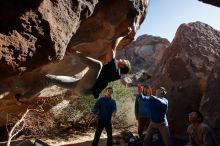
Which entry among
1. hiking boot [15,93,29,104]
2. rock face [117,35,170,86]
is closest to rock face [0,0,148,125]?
hiking boot [15,93,29,104]

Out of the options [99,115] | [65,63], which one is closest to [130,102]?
[99,115]

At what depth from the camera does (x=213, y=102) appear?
29.5 feet

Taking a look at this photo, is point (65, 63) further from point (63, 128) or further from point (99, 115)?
point (63, 128)

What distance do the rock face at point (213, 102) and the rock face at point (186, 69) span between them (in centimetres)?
95

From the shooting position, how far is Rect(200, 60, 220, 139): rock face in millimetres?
8605

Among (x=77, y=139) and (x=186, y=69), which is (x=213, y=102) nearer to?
(x=186, y=69)

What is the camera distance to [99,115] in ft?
27.5

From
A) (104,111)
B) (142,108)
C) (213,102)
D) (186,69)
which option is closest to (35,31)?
(104,111)

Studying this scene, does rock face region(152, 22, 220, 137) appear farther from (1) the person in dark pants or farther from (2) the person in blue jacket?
(1) the person in dark pants

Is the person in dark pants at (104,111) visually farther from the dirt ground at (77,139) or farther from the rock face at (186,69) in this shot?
the rock face at (186,69)

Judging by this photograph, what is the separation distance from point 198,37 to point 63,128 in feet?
20.3

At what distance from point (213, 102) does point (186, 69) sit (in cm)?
206

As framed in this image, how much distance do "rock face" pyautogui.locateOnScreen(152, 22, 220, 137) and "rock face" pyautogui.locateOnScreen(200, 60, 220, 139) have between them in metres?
0.95

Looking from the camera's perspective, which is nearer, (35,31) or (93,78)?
(35,31)
